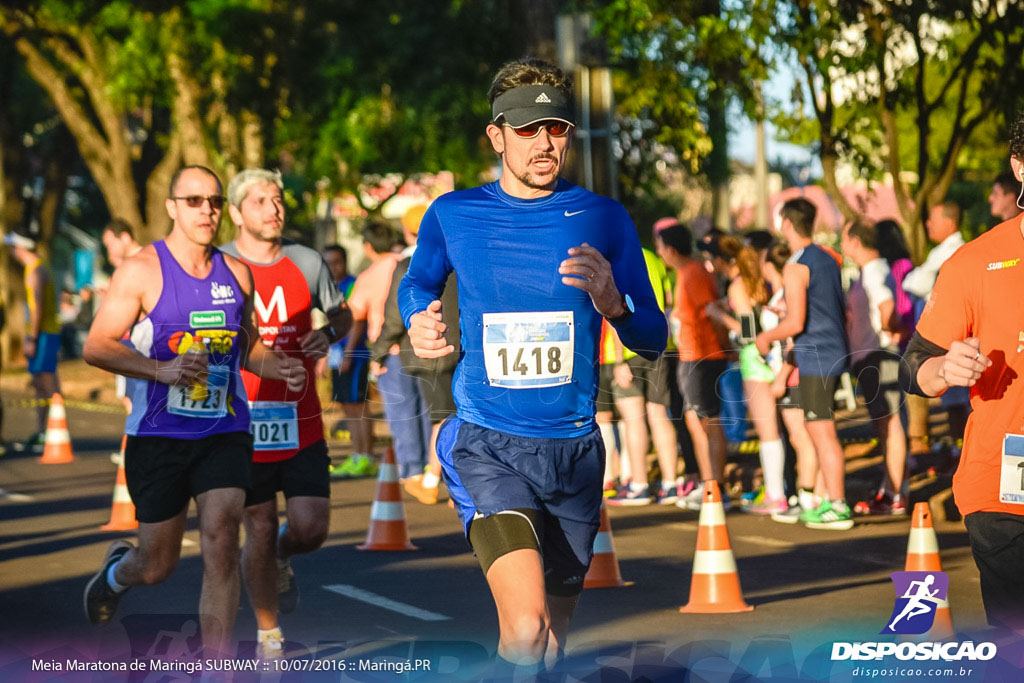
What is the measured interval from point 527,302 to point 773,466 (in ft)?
21.3

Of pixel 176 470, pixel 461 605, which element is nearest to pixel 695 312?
pixel 461 605

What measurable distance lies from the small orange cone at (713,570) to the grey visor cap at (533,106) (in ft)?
10.8

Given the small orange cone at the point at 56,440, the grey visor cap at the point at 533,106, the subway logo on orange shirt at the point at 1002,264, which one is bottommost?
the small orange cone at the point at 56,440

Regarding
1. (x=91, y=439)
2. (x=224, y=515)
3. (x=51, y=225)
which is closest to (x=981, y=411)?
(x=224, y=515)

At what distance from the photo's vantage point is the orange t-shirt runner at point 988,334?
423cm

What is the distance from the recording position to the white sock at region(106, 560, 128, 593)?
6363mm

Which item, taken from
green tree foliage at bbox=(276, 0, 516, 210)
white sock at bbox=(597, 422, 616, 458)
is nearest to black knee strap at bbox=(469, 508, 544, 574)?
white sock at bbox=(597, 422, 616, 458)

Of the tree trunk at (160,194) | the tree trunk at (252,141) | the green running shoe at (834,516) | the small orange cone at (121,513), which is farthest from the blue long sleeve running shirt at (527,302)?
the tree trunk at (160,194)

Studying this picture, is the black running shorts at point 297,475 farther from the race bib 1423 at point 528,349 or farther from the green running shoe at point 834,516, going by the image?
the green running shoe at point 834,516

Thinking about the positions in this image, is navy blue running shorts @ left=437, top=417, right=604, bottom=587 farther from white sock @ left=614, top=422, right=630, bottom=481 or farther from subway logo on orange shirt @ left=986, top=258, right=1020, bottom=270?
white sock @ left=614, top=422, right=630, bottom=481

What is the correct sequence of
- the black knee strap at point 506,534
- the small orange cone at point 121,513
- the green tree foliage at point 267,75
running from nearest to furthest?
the black knee strap at point 506,534 < the small orange cone at point 121,513 < the green tree foliage at point 267,75

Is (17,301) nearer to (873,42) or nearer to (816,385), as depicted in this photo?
(873,42)

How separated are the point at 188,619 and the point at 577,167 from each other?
8.78 meters

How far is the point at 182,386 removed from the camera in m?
6.07
